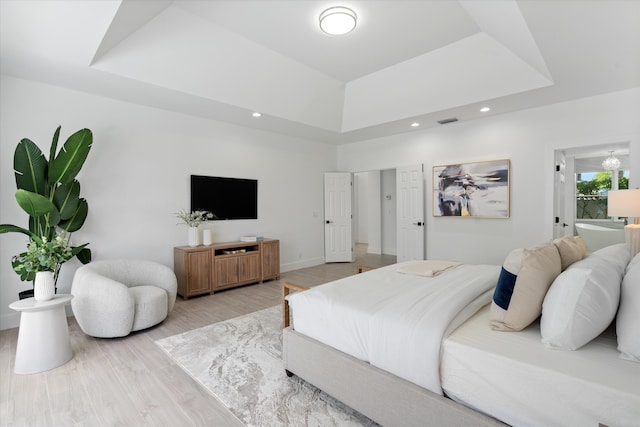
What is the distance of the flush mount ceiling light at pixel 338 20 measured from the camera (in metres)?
3.26

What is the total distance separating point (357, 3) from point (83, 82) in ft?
10.7

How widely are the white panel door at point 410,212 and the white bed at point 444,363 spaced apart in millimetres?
3553

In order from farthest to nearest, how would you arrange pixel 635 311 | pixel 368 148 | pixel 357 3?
pixel 368 148
pixel 357 3
pixel 635 311

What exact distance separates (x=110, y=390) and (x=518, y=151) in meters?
5.82

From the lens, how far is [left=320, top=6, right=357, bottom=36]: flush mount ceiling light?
10.7 ft

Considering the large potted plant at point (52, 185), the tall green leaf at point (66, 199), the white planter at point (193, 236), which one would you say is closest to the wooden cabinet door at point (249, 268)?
Answer: the white planter at point (193, 236)

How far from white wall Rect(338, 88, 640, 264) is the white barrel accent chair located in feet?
15.4

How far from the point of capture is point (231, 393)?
7.27 feet

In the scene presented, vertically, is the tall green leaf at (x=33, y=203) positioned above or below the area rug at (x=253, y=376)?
above

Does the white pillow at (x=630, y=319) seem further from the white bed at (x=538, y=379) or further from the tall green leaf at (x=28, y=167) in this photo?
the tall green leaf at (x=28, y=167)

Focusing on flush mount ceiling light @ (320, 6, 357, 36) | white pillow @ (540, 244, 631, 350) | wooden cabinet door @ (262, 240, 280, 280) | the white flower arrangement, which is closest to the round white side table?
the white flower arrangement

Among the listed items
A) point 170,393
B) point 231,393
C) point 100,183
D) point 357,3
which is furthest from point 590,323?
point 100,183

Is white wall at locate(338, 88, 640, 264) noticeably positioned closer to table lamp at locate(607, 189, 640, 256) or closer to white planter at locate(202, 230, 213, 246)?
table lamp at locate(607, 189, 640, 256)

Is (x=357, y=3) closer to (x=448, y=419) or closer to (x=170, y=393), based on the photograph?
(x=448, y=419)
